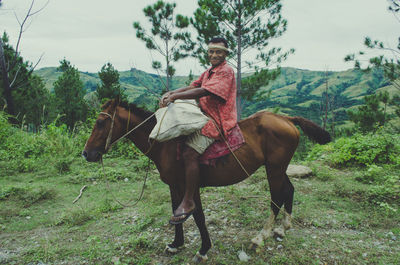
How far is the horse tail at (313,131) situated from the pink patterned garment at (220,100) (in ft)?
3.59

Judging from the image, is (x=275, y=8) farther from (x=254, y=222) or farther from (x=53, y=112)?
(x=53, y=112)

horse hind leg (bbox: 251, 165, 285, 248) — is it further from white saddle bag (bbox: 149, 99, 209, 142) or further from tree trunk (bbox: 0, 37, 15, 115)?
tree trunk (bbox: 0, 37, 15, 115)

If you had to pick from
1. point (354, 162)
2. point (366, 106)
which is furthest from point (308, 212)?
point (366, 106)

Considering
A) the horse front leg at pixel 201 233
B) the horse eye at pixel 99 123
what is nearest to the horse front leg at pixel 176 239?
the horse front leg at pixel 201 233

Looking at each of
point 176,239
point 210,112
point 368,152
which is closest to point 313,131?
point 210,112

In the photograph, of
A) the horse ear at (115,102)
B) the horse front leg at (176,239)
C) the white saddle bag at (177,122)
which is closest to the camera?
the white saddle bag at (177,122)

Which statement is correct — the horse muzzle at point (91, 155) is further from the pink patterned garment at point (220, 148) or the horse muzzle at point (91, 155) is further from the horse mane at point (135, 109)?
the pink patterned garment at point (220, 148)

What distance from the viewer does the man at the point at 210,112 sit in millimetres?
2594

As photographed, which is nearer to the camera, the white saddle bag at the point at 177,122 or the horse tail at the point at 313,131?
the white saddle bag at the point at 177,122

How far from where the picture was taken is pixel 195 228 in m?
3.77

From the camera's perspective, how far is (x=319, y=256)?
114 inches

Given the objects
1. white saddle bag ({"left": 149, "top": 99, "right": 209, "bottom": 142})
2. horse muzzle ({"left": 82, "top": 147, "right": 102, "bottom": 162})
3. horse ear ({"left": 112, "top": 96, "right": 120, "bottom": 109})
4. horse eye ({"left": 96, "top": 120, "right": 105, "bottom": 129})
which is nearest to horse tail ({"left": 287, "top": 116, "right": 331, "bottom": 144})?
white saddle bag ({"left": 149, "top": 99, "right": 209, "bottom": 142})

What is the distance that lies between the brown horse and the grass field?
40 cm

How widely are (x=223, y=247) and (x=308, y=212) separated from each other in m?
1.86
